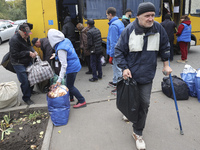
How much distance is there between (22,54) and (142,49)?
286 centimetres

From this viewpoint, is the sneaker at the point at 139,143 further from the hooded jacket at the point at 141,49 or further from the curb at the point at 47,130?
the curb at the point at 47,130

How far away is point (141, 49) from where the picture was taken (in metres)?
2.37

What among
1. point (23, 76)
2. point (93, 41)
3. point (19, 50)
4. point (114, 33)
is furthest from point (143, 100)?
point (93, 41)

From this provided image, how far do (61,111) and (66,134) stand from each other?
0.43 meters

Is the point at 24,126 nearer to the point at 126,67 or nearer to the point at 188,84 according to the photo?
the point at 126,67

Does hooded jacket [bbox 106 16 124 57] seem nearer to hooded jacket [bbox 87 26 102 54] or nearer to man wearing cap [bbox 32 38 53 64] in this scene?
hooded jacket [bbox 87 26 102 54]

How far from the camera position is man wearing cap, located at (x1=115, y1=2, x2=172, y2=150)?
91.3 inches

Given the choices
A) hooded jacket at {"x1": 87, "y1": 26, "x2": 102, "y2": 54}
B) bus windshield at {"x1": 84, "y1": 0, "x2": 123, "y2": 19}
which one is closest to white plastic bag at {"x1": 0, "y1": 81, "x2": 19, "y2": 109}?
hooded jacket at {"x1": 87, "y1": 26, "x2": 102, "y2": 54}

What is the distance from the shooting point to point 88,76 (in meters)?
6.38

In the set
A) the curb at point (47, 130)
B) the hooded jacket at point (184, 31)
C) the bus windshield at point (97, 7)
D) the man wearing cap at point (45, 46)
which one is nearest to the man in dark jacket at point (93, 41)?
the man wearing cap at point (45, 46)

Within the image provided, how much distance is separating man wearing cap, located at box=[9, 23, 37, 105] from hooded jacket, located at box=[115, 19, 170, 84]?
98.4 inches

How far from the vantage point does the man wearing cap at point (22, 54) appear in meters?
3.99

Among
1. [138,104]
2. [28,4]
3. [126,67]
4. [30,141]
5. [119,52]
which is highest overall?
[28,4]

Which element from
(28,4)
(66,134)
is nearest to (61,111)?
→ (66,134)
